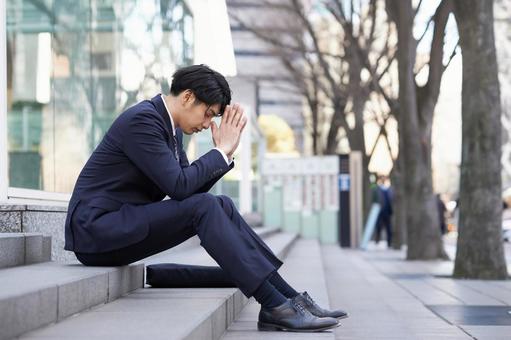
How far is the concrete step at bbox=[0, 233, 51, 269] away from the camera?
5.24 metres

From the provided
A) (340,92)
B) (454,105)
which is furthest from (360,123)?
(454,105)

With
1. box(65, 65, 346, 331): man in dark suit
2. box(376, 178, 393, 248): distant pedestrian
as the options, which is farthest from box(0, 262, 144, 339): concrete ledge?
Answer: box(376, 178, 393, 248): distant pedestrian

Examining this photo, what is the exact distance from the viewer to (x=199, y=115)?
18.0ft

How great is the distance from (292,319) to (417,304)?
418cm

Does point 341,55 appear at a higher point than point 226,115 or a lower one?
higher

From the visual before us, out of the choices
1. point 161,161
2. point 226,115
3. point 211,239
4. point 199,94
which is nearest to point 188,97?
point 199,94

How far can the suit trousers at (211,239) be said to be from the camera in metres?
4.98

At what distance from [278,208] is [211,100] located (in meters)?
21.7

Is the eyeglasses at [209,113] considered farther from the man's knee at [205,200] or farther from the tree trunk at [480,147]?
the tree trunk at [480,147]

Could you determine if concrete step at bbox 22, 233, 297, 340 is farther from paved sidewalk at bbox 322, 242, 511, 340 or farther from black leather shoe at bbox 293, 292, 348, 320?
paved sidewalk at bbox 322, 242, 511, 340

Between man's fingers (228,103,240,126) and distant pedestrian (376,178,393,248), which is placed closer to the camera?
man's fingers (228,103,240,126)

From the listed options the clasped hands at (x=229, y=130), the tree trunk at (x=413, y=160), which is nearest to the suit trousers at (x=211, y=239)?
the clasped hands at (x=229, y=130)

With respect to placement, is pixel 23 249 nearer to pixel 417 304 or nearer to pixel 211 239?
pixel 211 239

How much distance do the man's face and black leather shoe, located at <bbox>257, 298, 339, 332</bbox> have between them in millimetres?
1009
